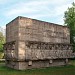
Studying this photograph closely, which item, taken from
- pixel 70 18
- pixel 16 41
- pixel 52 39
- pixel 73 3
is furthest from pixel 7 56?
pixel 73 3

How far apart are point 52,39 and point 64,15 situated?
16.5 meters

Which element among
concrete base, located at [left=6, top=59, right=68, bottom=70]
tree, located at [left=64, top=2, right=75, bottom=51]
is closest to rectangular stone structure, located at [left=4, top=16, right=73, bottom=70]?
concrete base, located at [left=6, top=59, right=68, bottom=70]

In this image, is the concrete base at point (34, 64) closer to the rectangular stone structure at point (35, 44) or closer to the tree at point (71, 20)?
the rectangular stone structure at point (35, 44)

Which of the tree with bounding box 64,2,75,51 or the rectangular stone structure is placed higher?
the tree with bounding box 64,2,75,51

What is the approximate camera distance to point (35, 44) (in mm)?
23750

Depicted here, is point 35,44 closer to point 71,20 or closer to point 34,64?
point 34,64

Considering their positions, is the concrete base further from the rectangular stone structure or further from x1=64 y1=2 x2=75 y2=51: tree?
x1=64 y1=2 x2=75 y2=51: tree

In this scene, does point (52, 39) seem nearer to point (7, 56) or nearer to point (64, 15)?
point (7, 56)

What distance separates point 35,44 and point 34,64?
231cm

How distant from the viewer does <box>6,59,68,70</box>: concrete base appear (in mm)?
22625

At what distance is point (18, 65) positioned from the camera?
2252 cm

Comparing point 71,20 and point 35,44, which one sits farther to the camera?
point 71,20

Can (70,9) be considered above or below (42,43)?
above

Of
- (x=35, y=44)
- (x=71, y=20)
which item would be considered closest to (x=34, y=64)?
(x=35, y=44)
